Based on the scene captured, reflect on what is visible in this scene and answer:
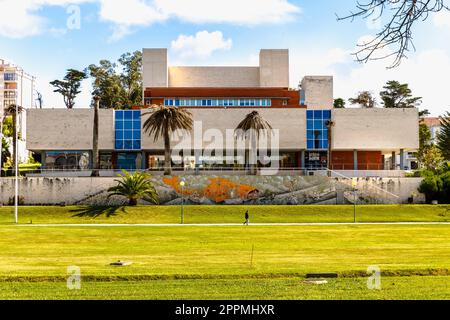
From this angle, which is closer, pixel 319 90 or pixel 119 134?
pixel 119 134

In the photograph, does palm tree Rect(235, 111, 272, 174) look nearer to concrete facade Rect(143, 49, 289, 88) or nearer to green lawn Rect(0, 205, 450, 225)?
green lawn Rect(0, 205, 450, 225)

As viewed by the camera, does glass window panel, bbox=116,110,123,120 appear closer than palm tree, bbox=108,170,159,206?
No

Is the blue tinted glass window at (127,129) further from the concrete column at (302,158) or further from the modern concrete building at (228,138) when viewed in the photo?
the concrete column at (302,158)

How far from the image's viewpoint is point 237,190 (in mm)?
70312

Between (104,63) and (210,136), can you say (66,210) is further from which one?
(104,63)

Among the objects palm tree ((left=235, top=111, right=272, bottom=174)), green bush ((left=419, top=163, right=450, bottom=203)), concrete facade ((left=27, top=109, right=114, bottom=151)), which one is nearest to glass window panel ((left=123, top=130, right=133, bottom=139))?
concrete facade ((left=27, top=109, right=114, bottom=151))

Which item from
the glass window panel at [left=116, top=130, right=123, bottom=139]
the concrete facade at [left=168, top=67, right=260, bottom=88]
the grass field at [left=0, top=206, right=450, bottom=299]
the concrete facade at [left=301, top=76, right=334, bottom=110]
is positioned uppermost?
the concrete facade at [left=168, top=67, right=260, bottom=88]

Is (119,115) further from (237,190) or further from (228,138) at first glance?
(237,190)

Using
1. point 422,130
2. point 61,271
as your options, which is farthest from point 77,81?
point 61,271

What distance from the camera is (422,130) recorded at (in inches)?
4518

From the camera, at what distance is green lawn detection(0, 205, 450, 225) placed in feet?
194

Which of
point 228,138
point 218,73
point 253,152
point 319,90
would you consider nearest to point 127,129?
point 228,138

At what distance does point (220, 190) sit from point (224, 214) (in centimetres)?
818
